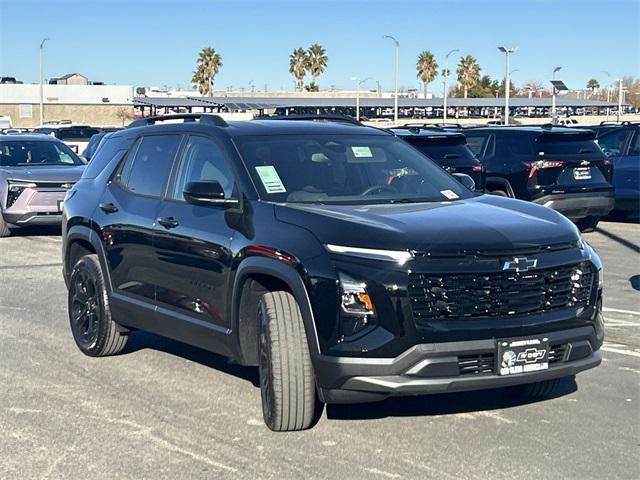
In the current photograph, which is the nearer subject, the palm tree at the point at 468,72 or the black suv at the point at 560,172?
the black suv at the point at 560,172

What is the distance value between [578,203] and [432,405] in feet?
30.7

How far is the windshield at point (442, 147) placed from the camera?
584 inches

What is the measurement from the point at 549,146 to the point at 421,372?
1074 centimetres

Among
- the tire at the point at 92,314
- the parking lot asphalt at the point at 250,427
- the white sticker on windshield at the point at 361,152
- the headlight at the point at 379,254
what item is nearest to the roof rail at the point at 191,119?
the white sticker on windshield at the point at 361,152

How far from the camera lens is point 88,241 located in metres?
7.40

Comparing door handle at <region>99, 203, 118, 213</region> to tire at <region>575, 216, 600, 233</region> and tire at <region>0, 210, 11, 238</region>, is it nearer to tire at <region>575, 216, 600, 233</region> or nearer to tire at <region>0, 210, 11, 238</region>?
tire at <region>0, 210, 11, 238</region>

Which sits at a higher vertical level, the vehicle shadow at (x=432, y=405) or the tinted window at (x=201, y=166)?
the tinted window at (x=201, y=166)

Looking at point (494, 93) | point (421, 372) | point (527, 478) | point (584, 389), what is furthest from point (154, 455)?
point (494, 93)

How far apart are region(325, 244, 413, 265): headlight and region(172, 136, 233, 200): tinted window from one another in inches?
53.2

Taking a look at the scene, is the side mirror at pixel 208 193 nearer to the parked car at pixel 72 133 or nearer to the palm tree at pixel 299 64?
the parked car at pixel 72 133

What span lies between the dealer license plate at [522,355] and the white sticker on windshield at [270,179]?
1728 millimetres

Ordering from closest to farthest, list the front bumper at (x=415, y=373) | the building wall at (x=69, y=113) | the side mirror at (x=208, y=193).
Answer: the front bumper at (x=415, y=373) < the side mirror at (x=208, y=193) < the building wall at (x=69, y=113)

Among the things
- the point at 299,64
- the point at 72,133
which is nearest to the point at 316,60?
the point at 299,64

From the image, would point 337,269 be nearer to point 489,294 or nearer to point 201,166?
point 489,294
